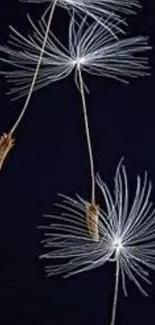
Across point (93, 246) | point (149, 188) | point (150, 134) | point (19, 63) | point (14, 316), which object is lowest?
point (14, 316)

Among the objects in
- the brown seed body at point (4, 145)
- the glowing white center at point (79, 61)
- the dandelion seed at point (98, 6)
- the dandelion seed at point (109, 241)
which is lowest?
the dandelion seed at point (109, 241)

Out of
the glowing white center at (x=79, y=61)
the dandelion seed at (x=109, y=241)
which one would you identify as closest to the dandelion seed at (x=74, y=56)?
the glowing white center at (x=79, y=61)

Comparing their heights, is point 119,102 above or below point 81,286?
above

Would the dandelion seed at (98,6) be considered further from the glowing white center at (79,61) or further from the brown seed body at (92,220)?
the brown seed body at (92,220)

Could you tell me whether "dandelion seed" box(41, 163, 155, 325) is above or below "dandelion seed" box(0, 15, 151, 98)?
below

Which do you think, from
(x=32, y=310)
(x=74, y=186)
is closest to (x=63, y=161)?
(x=74, y=186)

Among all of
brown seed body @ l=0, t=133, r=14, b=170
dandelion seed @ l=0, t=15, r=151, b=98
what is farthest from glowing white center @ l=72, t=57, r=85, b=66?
brown seed body @ l=0, t=133, r=14, b=170

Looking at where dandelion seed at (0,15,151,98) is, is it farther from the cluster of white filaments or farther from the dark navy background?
the cluster of white filaments

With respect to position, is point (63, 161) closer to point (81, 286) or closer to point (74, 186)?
point (74, 186)
